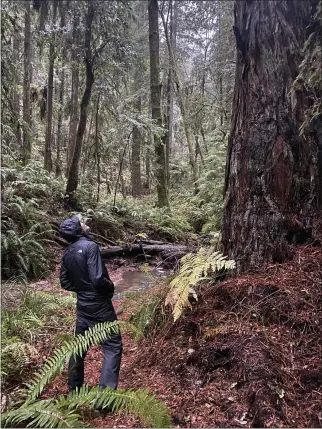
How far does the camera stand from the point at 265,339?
3422mm

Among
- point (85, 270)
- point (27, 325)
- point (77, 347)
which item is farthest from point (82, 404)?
point (27, 325)

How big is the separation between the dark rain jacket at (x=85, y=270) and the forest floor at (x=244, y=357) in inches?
34.3

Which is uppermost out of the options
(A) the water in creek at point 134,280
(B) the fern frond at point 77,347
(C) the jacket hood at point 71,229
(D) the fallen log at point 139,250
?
(C) the jacket hood at point 71,229

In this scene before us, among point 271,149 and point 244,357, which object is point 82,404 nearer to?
point 244,357

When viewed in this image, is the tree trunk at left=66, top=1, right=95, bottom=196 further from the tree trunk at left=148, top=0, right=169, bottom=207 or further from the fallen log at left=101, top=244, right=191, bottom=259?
the fallen log at left=101, top=244, right=191, bottom=259

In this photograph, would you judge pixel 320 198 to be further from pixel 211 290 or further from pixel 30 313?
pixel 30 313

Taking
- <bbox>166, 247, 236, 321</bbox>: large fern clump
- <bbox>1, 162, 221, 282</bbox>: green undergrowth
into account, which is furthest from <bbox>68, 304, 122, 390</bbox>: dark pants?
<bbox>1, 162, 221, 282</bbox>: green undergrowth

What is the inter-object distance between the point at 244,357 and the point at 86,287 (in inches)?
69.9

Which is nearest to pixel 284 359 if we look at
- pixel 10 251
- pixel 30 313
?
pixel 30 313

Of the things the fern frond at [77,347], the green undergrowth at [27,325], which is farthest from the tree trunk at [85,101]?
the fern frond at [77,347]

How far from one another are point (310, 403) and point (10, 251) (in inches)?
281

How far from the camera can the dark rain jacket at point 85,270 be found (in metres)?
4.02

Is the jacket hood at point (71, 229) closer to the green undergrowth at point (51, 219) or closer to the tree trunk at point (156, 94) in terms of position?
the green undergrowth at point (51, 219)

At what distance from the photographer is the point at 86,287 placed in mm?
4133
